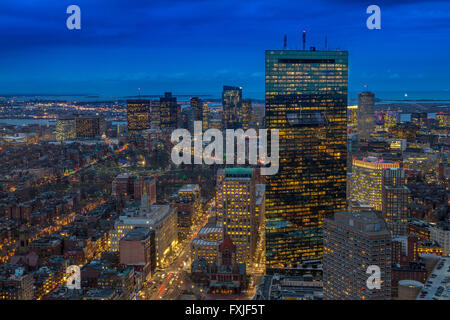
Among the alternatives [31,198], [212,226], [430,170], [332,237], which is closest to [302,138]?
[212,226]

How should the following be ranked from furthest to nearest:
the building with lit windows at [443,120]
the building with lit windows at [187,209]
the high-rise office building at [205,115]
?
→ 1. the building with lit windows at [443,120]
2. the high-rise office building at [205,115]
3. the building with lit windows at [187,209]

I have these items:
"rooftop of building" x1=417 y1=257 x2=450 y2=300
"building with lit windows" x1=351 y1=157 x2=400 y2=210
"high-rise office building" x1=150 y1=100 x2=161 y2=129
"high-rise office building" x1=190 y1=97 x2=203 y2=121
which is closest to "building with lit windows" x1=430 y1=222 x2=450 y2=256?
"rooftop of building" x1=417 y1=257 x2=450 y2=300

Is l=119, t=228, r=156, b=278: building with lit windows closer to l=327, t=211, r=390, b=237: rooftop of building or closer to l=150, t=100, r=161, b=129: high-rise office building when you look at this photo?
l=327, t=211, r=390, b=237: rooftop of building

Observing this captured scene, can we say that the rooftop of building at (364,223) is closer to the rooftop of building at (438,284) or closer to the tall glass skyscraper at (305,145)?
the rooftop of building at (438,284)

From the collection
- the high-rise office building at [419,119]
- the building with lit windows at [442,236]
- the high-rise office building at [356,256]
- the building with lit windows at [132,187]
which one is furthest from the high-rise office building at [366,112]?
the high-rise office building at [356,256]

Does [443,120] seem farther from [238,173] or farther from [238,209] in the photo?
[238,209]
